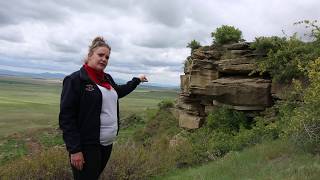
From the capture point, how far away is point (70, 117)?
609 cm

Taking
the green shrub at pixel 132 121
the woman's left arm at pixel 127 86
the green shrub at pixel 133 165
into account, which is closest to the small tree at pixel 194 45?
the green shrub at pixel 133 165

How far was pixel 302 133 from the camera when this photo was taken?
10.6m

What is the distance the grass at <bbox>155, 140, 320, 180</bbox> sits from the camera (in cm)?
870

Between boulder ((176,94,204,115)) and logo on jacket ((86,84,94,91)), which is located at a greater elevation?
logo on jacket ((86,84,94,91))

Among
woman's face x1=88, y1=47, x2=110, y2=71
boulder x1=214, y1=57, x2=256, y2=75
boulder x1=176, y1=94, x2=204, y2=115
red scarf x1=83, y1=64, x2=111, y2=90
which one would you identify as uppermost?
boulder x1=214, y1=57, x2=256, y2=75

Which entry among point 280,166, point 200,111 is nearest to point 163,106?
point 200,111

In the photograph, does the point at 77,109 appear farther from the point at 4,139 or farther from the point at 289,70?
the point at 4,139

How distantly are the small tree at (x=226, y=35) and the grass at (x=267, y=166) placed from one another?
896 centimetres

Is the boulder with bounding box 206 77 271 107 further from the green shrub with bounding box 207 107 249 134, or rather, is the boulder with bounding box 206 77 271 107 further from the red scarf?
the red scarf

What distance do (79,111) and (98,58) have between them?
2.45ft

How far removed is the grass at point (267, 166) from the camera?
28.6 ft

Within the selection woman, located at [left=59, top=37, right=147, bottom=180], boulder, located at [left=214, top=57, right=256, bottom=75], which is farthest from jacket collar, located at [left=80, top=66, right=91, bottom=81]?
boulder, located at [left=214, top=57, right=256, bottom=75]

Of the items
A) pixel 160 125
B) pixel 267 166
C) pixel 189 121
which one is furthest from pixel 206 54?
pixel 267 166

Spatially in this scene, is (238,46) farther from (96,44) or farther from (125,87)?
(96,44)
